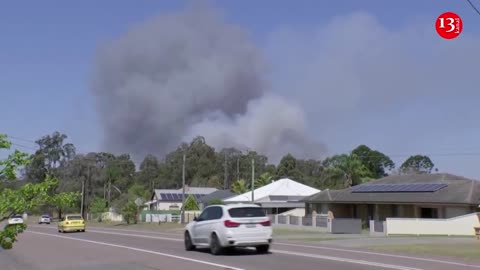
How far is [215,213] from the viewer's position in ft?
72.9

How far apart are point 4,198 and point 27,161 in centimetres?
78

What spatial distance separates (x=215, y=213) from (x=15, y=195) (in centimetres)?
1313

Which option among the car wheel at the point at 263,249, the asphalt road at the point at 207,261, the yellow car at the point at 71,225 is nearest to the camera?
the asphalt road at the point at 207,261

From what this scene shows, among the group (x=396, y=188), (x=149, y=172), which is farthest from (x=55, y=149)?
(x=396, y=188)

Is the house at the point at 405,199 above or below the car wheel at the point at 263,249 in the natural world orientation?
above

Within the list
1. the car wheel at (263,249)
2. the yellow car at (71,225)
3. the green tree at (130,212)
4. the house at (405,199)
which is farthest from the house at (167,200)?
the car wheel at (263,249)

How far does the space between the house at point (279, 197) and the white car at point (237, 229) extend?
45.7 meters

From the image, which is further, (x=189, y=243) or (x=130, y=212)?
(x=130, y=212)

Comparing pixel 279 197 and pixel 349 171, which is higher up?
pixel 349 171

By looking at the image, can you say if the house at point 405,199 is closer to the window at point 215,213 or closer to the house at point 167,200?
the window at point 215,213

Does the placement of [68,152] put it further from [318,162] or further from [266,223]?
[266,223]

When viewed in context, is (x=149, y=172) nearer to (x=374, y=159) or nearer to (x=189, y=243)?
(x=374, y=159)

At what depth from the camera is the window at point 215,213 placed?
71.5 ft

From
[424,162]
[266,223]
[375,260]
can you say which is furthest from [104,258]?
[424,162]
